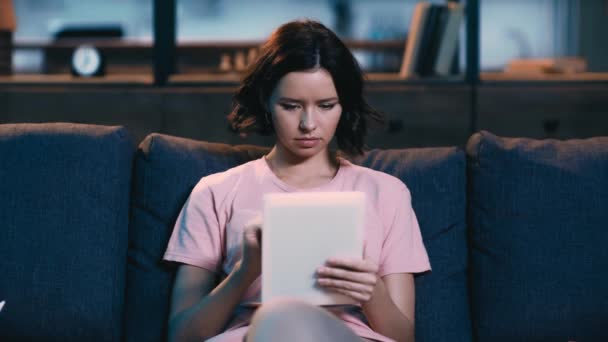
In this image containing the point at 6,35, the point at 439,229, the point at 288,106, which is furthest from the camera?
the point at 6,35

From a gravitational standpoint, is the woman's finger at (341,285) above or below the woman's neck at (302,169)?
below

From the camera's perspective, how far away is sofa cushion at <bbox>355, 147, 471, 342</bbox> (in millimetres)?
1705

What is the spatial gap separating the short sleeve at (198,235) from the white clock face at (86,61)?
4.68 ft

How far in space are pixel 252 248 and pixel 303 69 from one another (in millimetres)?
412

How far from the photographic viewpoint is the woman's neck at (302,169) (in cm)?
167

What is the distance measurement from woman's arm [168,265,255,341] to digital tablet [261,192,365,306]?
15 centimetres

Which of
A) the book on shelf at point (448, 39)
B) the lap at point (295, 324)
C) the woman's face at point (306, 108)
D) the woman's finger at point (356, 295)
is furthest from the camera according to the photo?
the book on shelf at point (448, 39)

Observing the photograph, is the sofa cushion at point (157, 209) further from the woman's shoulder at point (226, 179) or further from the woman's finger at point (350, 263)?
the woman's finger at point (350, 263)

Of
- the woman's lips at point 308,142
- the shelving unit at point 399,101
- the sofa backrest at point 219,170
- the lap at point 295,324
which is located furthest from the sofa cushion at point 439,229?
the shelving unit at point 399,101

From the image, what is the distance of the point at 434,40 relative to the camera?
113 inches

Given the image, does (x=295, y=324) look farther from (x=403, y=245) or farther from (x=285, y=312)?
(x=403, y=245)

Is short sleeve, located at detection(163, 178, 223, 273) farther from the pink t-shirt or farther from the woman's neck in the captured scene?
the woman's neck

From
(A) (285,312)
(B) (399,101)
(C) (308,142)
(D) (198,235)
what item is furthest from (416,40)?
(A) (285,312)

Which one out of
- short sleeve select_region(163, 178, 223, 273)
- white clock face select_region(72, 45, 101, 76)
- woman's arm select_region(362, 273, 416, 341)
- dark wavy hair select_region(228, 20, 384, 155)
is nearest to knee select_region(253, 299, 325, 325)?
woman's arm select_region(362, 273, 416, 341)
